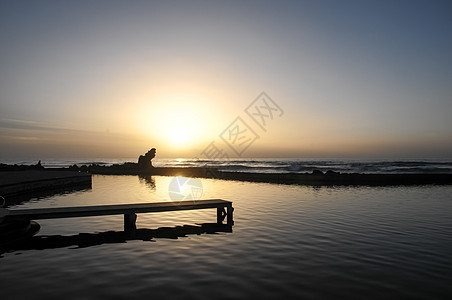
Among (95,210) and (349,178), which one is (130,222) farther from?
(349,178)

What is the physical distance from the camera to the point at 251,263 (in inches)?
305

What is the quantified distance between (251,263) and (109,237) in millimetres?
5341

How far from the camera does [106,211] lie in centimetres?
1119

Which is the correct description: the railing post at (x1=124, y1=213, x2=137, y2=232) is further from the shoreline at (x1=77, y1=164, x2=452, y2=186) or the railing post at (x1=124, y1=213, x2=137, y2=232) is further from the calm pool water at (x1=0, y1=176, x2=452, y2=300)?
the shoreline at (x1=77, y1=164, x2=452, y2=186)

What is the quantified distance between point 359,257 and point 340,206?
9.31 m

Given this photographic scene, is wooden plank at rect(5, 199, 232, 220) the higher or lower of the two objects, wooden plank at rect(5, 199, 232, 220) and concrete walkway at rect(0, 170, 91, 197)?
the lower

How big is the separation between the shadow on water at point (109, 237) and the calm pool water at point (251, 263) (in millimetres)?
362

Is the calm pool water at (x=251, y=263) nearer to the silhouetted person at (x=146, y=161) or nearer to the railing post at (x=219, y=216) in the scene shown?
the railing post at (x=219, y=216)

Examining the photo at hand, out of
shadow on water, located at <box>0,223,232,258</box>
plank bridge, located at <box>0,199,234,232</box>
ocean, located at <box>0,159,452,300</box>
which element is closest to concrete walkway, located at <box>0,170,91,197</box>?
ocean, located at <box>0,159,452,300</box>

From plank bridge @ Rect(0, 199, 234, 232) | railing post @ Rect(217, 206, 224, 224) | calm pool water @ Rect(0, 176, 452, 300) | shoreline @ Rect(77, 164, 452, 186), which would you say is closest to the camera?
calm pool water @ Rect(0, 176, 452, 300)

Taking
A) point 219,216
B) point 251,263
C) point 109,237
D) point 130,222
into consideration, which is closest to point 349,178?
point 219,216

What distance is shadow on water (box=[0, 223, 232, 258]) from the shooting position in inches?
372

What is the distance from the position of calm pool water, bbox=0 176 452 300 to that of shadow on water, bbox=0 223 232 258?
0.36m

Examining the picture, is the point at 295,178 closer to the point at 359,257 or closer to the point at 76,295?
the point at 359,257
